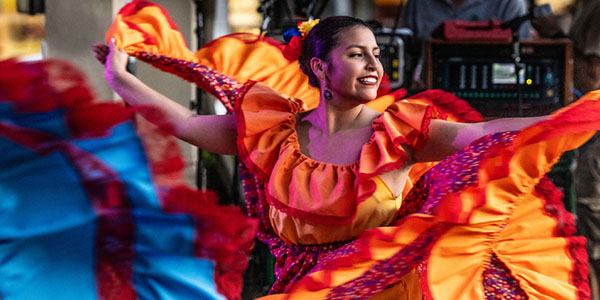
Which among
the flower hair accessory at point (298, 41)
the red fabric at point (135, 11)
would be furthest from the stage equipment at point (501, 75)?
the red fabric at point (135, 11)

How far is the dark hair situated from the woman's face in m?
0.02

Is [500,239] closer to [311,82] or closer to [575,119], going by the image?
[575,119]

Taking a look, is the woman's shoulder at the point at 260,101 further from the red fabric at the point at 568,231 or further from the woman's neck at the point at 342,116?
the red fabric at the point at 568,231

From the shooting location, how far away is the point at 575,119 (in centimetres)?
125

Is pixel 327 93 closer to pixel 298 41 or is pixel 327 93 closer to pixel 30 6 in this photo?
pixel 298 41

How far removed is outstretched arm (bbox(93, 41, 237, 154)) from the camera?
172 cm

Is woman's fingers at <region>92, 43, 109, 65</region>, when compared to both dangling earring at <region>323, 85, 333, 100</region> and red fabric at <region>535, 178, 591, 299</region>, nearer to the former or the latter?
dangling earring at <region>323, 85, 333, 100</region>

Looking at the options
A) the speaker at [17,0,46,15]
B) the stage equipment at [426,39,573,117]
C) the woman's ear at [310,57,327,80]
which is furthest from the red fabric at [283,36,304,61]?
the stage equipment at [426,39,573,117]

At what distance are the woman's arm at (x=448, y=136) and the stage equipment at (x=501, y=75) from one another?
1.24 meters

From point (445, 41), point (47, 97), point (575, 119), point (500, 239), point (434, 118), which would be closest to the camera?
point (47, 97)

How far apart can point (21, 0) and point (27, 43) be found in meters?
0.82

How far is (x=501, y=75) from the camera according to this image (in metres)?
2.78

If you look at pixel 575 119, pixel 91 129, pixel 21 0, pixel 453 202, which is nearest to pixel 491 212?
pixel 453 202

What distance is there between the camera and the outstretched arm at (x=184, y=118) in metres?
1.72
